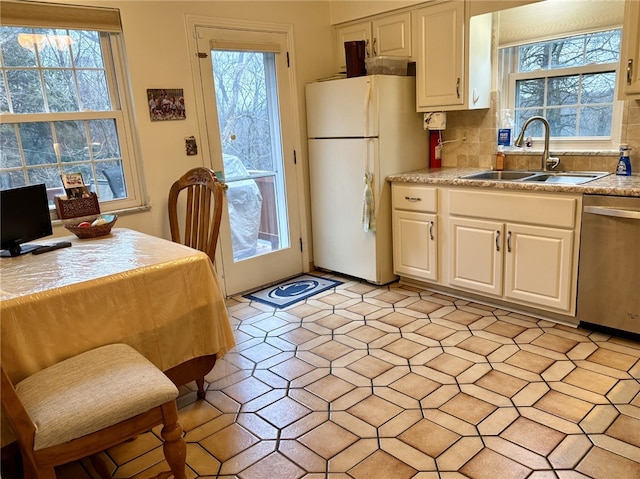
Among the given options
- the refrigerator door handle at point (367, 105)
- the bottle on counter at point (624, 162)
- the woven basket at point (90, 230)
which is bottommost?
the woven basket at point (90, 230)

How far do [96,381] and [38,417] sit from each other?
0.19 metres

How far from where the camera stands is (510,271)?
3.09 m

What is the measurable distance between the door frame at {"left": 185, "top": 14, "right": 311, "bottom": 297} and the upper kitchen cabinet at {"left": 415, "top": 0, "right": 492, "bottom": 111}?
3.17 feet

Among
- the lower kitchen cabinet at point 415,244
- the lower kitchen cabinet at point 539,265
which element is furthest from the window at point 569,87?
the lower kitchen cabinet at point 415,244

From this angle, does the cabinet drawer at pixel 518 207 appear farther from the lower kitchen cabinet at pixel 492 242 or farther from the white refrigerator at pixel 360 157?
the white refrigerator at pixel 360 157

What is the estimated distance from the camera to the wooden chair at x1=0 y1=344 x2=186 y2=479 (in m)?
1.44

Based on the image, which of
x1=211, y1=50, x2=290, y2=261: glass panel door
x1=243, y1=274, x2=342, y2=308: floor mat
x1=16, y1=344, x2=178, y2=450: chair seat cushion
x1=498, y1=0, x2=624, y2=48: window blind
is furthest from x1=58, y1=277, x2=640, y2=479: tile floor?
x1=498, y1=0, x2=624, y2=48: window blind

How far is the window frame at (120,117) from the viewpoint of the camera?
2.95 m

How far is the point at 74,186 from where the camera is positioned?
2.80 metres

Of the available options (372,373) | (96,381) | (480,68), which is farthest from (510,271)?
(96,381)

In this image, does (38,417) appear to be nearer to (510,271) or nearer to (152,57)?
(152,57)

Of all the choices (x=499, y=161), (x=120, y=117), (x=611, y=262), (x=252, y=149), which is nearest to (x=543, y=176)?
(x=499, y=161)

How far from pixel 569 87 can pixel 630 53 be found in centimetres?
66

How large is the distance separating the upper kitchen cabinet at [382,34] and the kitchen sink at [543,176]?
1.05m
